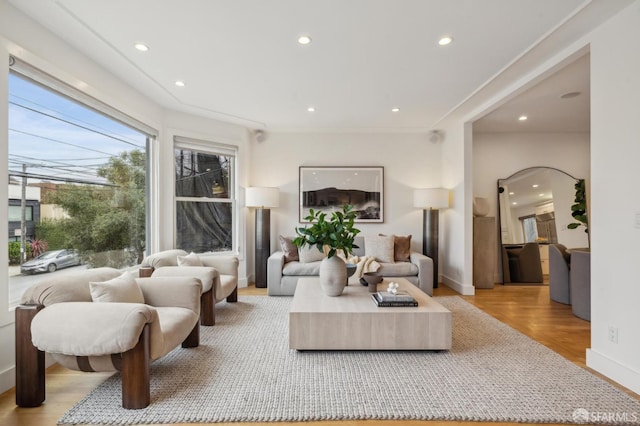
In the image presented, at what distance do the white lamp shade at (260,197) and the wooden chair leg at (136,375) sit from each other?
301cm

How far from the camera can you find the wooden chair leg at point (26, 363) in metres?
1.85

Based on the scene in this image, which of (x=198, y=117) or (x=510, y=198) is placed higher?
(x=198, y=117)

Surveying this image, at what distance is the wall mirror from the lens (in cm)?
518

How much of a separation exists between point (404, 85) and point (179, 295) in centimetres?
300

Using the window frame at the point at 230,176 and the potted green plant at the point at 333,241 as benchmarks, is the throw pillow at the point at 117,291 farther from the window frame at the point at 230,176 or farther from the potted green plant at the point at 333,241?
the window frame at the point at 230,176

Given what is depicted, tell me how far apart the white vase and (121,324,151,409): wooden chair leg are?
154cm

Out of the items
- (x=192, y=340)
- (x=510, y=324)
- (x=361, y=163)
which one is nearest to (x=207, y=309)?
(x=192, y=340)

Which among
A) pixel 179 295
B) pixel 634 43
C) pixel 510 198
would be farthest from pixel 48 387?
pixel 510 198

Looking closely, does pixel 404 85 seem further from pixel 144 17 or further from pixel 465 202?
pixel 144 17

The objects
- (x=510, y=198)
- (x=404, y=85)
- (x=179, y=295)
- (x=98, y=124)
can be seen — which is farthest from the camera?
(x=510, y=198)

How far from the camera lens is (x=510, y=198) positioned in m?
5.28

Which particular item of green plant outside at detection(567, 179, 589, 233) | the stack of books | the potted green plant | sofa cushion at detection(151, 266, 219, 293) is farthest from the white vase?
green plant outside at detection(567, 179, 589, 233)

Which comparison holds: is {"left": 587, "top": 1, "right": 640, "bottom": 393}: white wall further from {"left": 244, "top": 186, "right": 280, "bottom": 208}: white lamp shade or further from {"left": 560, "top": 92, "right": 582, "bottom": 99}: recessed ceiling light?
{"left": 244, "top": 186, "right": 280, "bottom": 208}: white lamp shade

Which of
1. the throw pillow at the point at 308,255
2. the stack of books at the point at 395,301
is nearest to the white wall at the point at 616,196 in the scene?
the stack of books at the point at 395,301
